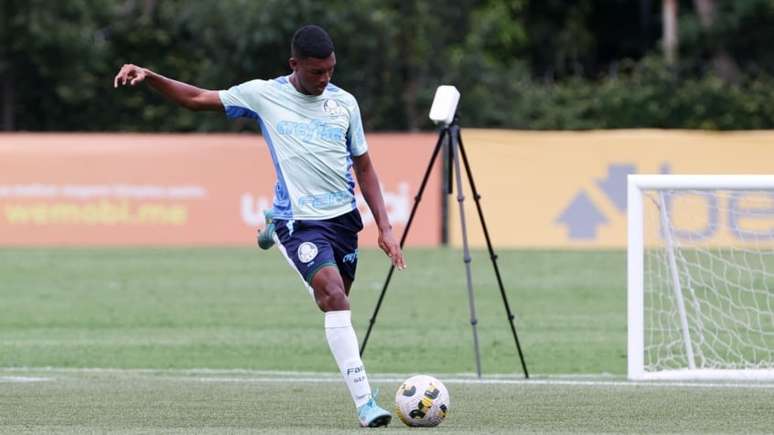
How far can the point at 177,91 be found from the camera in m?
8.92

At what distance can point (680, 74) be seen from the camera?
39969mm

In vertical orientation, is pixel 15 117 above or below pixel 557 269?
above

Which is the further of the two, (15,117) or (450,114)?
(15,117)

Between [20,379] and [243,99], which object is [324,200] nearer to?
[243,99]

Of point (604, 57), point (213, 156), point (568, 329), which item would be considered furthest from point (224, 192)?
point (604, 57)

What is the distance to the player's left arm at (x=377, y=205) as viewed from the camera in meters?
8.98

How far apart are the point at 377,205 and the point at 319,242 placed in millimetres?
418

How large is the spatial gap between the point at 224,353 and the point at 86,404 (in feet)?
14.1

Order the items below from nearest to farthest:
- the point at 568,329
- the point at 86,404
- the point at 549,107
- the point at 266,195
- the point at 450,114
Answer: the point at 86,404
the point at 450,114
the point at 568,329
the point at 266,195
the point at 549,107

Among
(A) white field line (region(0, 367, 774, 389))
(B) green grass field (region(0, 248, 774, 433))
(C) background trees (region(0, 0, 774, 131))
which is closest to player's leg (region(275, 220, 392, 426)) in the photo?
(B) green grass field (region(0, 248, 774, 433))

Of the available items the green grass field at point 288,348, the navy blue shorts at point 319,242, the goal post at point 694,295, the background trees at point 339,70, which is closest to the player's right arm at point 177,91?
the navy blue shorts at point 319,242

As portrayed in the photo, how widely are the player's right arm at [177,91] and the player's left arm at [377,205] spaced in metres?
0.86

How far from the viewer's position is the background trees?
119ft

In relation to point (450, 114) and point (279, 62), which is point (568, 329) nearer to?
point (450, 114)
